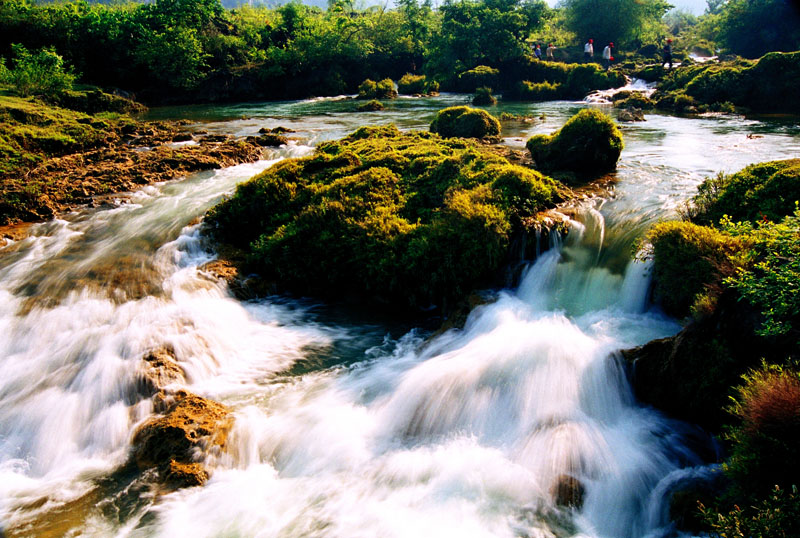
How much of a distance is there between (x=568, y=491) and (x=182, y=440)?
5.05 metres

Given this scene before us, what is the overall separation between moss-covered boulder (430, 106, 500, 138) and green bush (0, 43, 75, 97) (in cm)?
2562

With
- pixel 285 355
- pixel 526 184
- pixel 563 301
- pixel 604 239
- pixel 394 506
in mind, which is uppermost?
pixel 526 184

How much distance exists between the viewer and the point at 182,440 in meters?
6.01

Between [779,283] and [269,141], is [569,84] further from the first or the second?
[779,283]

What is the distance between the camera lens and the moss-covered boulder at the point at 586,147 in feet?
42.4

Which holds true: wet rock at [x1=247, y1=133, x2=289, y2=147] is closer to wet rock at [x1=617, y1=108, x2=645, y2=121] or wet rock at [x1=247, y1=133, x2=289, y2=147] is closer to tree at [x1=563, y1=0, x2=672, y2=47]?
wet rock at [x1=617, y1=108, x2=645, y2=121]

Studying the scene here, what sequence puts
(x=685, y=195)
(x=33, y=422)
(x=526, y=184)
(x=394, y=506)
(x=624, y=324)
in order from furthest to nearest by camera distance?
(x=685, y=195) → (x=526, y=184) → (x=624, y=324) → (x=33, y=422) → (x=394, y=506)

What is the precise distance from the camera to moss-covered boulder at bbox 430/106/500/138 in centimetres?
1788

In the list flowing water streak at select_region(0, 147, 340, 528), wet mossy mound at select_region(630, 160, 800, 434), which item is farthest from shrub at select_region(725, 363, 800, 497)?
flowing water streak at select_region(0, 147, 340, 528)

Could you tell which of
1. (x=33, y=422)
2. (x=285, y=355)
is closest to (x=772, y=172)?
(x=285, y=355)

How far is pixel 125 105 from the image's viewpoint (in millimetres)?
33969

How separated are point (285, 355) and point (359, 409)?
6.96 ft

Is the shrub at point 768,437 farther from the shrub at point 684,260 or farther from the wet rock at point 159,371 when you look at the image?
the wet rock at point 159,371

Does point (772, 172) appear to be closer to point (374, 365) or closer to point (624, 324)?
point (624, 324)
